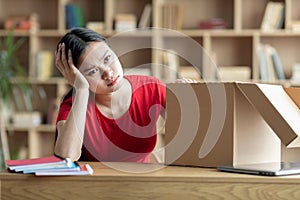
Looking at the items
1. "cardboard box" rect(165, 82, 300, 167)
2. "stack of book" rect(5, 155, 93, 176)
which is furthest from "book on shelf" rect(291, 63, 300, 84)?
"stack of book" rect(5, 155, 93, 176)

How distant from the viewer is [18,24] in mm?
4988

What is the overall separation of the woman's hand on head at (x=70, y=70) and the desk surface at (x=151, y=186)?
0.50 meters

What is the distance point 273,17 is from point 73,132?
3.08 meters

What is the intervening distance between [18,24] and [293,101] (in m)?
3.50

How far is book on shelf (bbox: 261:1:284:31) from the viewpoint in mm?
4762

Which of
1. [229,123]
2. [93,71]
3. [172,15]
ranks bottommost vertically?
[229,123]

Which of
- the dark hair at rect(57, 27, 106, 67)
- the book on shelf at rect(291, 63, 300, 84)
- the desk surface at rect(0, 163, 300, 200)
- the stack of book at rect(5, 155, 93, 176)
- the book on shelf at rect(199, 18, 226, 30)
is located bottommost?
the book on shelf at rect(291, 63, 300, 84)

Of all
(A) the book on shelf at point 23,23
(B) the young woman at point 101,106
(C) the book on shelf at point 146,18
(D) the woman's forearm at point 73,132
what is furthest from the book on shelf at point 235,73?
(D) the woman's forearm at point 73,132

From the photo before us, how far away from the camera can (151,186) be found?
5.32 feet

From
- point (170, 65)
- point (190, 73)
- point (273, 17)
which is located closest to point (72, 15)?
point (170, 65)

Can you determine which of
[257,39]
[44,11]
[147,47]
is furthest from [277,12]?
[44,11]

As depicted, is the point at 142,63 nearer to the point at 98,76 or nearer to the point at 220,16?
the point at 220,16

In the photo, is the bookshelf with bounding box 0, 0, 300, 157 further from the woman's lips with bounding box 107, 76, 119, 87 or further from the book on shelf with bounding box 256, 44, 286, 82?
the woman's lips with bounding box 107, 76, 119, 87

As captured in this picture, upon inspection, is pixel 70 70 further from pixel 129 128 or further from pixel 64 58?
pixel 129 128
